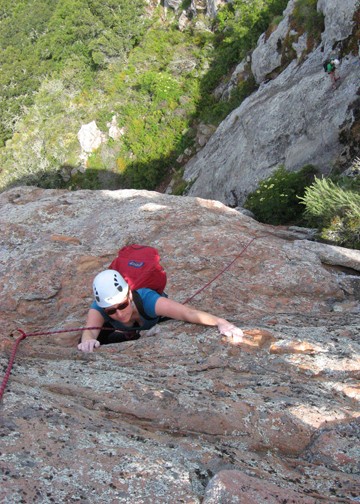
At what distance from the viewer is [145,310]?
499cm

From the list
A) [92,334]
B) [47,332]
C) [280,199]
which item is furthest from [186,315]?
[280,199]

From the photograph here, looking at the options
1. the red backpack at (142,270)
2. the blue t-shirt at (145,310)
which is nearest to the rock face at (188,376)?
the blue t-shirt at (145,310)

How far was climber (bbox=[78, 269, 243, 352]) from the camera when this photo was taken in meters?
4.70

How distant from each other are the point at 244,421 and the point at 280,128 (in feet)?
49.7

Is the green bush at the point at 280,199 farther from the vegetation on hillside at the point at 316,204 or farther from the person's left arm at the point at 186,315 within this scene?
the person's left arm at the point at 186,315

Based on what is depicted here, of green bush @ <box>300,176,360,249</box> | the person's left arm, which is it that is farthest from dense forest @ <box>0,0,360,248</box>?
the person's left arm

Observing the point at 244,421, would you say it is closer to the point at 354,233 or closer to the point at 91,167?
the point at 354,233

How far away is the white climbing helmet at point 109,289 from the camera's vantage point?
467 cm

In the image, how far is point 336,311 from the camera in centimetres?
623

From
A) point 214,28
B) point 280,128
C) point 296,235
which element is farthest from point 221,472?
point 214,28

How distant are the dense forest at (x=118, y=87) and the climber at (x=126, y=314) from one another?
2283cm

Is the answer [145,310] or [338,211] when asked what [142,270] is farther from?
[338,211]

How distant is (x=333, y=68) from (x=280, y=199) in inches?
212

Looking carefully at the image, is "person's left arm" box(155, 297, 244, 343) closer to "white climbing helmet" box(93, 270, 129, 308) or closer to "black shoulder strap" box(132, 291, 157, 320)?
"black shoulder strap" box(132, 291, 157, 320)
